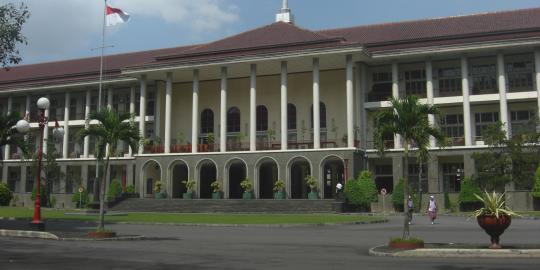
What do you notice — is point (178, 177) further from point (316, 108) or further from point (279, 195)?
point (316, 108)

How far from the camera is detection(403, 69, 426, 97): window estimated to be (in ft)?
162

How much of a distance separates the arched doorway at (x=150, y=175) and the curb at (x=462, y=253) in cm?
3912

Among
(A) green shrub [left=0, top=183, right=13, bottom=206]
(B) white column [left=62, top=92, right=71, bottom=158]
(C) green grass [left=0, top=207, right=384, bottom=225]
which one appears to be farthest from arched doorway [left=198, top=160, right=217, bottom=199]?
(A) green shrub [left=0, top=183, right=13, bottom=206]

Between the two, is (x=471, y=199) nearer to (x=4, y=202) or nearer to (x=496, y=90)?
(x=496, y=90)

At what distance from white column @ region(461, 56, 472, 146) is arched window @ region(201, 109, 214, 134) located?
23086 millimetres

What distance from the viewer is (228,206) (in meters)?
44.1

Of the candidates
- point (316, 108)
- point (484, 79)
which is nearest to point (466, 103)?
point (484, 79)

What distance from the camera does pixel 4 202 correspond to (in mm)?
55438

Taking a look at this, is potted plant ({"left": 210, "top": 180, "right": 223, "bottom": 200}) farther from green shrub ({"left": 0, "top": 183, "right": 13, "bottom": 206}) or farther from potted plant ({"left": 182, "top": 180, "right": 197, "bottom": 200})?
green shrub ({"left": 0, "top": 183, "right": 13, "bottom": 206})

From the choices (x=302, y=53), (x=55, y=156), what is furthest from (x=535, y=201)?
(x=55, y=156)

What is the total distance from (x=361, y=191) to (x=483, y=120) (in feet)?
44.9

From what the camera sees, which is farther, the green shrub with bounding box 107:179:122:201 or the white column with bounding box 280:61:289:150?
the green shrub with bounding box 107:179:122:201

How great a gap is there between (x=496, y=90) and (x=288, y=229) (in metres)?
28.5

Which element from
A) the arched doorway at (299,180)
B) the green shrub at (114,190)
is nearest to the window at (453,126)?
the arched doorway at (299,180)
